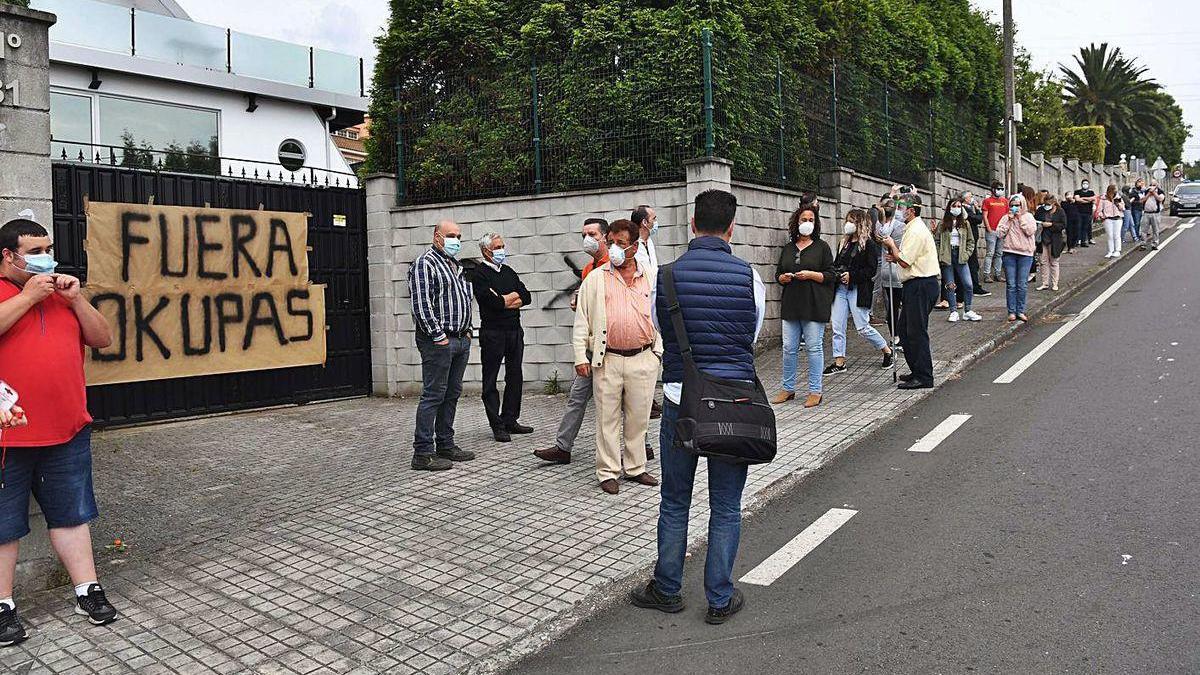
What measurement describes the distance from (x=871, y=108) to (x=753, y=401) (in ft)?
41.3

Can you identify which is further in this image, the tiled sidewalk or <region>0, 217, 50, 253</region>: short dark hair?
<region>0, 217, 50, 253</region>: short dark hair

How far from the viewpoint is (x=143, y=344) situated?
9.23m

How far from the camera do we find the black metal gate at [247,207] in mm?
8883

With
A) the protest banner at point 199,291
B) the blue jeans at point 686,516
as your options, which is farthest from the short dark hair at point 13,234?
the protest banner at point 199,291

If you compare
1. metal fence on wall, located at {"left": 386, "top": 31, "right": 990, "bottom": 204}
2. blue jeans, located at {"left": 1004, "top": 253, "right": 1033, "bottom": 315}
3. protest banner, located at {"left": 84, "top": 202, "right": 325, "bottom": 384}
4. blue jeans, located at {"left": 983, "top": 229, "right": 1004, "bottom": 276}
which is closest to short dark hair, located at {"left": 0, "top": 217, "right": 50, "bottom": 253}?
protest banner, located at {"left": 84, "top": 202, "right": 325, "bottom": 384}

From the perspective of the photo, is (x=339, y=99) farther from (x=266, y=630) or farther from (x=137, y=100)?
(x=266, y=630)

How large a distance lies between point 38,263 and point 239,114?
14122 mm

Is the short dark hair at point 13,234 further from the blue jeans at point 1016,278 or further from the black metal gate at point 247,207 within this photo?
the blue jeans at point 1016,278

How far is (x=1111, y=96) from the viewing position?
5338cm

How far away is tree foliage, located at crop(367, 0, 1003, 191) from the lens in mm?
10789

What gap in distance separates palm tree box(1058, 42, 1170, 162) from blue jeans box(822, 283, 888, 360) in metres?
51.0

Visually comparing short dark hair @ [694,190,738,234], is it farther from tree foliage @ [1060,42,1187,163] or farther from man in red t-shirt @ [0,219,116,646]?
tree foliage @ [1060,42,1187,163]

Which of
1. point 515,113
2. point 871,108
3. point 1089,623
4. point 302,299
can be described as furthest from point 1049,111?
point 1089,623

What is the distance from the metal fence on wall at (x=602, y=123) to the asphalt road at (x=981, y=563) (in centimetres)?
464
